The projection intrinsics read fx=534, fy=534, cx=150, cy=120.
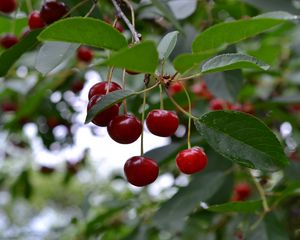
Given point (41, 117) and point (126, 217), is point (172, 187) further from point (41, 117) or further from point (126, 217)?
point (41, 117)

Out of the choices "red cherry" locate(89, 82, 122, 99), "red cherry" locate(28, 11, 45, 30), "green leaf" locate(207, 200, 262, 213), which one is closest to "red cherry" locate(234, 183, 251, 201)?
"green leaf" locate(207, 200, 262, 213)

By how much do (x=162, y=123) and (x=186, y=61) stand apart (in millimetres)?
139

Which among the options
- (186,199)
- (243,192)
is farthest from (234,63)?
(243,192)

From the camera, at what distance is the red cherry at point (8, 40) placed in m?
1.43

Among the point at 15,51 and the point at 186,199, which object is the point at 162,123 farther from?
the point at 186,199

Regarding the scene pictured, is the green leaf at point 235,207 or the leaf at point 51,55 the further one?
the green leaf at point 235,207

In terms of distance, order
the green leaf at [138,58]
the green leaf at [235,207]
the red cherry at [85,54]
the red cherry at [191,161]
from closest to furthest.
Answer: the green leaf at [138,58] → the red cherry at [191,161] → the green leaf at [235,207] → the red cherry at [85,54]

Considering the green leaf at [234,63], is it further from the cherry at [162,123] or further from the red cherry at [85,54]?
the red cherry at [85,54]

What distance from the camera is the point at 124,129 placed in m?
0.82

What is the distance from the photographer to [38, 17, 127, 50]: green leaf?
733mm

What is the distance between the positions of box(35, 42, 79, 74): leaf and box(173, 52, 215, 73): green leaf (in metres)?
0.28

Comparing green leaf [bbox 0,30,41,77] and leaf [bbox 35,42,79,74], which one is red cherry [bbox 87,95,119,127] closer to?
leaf [bbox 35,42,79,74]

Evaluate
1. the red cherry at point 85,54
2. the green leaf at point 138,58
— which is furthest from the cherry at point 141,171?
the red cherry at point 85,54

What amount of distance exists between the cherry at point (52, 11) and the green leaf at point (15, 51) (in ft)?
0.14
